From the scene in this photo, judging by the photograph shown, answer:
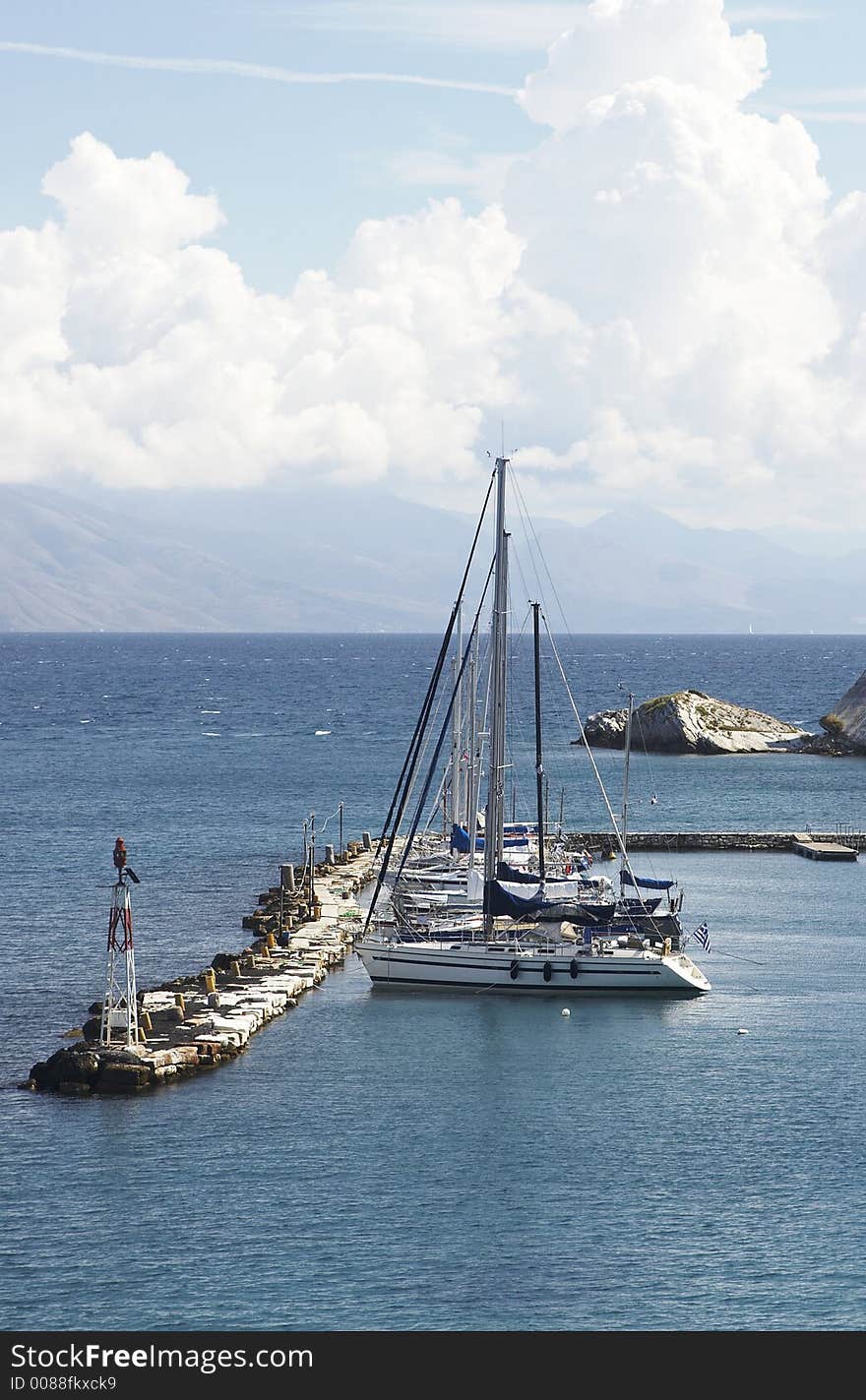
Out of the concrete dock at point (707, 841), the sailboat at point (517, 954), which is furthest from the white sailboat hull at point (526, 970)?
the concrete dock at point (707, 841)

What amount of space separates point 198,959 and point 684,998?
18.6m

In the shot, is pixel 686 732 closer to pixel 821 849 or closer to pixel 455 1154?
pixel 821 849

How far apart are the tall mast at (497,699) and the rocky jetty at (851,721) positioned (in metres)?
97.2

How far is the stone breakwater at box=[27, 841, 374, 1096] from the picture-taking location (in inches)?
1881

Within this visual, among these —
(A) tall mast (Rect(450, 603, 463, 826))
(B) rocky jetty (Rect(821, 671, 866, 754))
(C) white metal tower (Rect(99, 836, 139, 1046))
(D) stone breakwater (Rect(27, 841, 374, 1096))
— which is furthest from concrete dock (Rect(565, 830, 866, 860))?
(B) rocky jetty (Rect(821, 671, 866, 754))

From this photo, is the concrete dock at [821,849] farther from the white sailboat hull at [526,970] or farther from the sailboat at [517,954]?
the white sailboat hull at [526,970]

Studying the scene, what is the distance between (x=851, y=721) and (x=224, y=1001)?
112555mm

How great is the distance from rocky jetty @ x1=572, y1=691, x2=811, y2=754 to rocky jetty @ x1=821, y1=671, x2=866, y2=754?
9.90ft

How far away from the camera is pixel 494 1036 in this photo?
179 feet

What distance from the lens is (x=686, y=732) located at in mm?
154500

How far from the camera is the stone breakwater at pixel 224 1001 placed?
47781 millimetres

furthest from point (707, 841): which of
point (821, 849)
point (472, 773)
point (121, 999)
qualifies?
point (121, 999)
